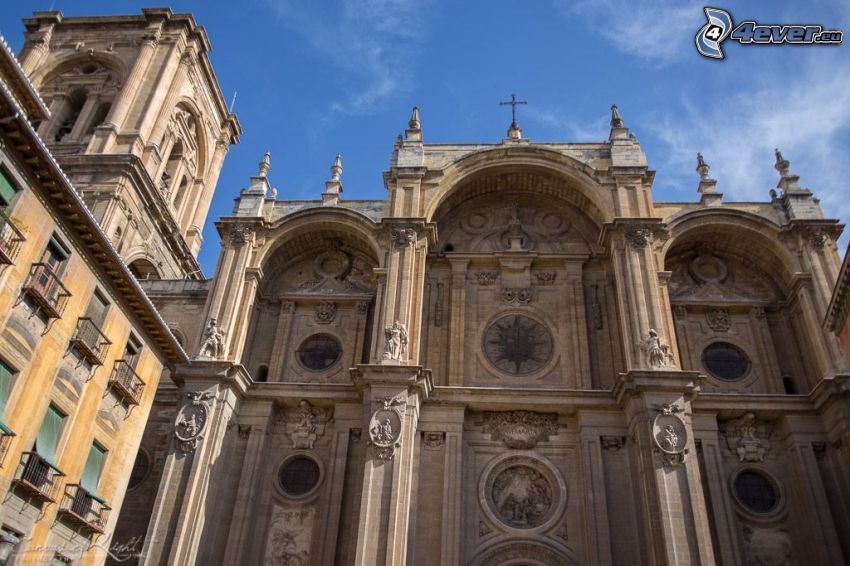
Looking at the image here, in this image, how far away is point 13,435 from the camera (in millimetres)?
13938

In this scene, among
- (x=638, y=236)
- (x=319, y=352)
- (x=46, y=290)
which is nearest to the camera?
(x=46, y=290)

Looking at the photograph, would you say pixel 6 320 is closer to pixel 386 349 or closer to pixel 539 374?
pixel 386 349

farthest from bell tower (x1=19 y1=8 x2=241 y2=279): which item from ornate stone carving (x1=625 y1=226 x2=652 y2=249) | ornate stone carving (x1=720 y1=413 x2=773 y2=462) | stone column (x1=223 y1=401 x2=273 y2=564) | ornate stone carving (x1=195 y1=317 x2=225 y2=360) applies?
ornate stone carving (x1=720 y1=413 x2=773 y2=462)

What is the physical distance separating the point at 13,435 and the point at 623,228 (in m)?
19.8

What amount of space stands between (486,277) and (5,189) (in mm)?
16693

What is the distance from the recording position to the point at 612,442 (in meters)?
22.2

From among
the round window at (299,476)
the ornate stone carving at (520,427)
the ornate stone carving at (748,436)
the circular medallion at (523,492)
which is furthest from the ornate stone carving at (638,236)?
the round window at (299,476)

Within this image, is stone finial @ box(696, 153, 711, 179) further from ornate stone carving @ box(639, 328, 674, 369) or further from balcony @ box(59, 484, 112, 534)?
balcony @ box(59, 484, 112, 534)

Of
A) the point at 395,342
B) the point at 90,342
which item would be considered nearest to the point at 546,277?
the point at 395,342

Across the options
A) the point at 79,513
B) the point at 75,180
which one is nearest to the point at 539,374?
the point at 79,513

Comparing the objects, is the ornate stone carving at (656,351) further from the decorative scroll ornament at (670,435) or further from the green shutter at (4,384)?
the green shutter at (4,384)

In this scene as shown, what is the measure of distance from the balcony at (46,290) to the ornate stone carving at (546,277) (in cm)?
1655

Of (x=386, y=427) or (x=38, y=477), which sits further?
(x=386, y=427)

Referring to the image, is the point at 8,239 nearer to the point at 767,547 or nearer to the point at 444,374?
the point at 444,374
